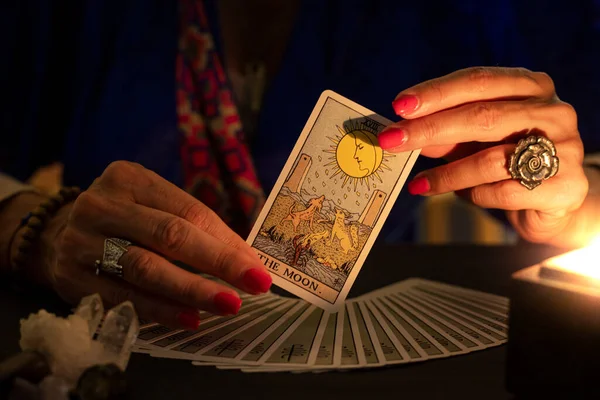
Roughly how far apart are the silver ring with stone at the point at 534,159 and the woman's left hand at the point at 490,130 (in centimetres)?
1

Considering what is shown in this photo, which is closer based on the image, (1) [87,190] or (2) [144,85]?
(1) [87,190]

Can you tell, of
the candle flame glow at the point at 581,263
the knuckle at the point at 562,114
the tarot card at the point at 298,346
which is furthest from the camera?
the knuckle at the point at 562,114

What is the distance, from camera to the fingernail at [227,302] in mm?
730

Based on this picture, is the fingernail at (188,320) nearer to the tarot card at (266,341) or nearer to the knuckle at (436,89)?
the tarot card at (266,341)

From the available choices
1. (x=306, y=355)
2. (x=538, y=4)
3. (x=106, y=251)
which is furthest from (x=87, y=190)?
(x=538, y=4)

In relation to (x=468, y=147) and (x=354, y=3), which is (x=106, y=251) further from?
(x=354, y=3)

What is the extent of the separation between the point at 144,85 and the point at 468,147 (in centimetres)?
87

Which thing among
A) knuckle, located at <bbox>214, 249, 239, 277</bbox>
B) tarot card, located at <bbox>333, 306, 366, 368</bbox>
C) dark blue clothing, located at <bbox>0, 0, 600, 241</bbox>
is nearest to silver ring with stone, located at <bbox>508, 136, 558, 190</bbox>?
tarot card, located at <bbox>333, 306, 366, 368</bbox>

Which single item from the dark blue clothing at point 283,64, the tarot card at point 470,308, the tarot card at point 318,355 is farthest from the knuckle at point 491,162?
the dark blue clothing at point 283,64

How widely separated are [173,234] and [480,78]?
0.48 m

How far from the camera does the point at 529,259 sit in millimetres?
1253

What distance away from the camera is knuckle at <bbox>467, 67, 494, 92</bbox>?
2.79 ft

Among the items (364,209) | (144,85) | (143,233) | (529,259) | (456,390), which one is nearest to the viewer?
(456,390)

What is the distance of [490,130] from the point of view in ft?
2.85
